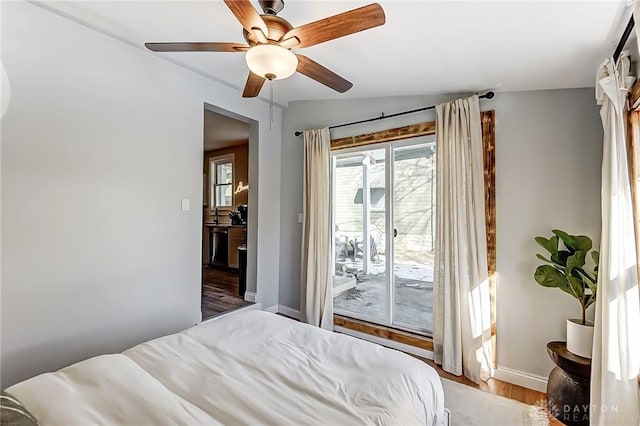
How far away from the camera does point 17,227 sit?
1.97 meters

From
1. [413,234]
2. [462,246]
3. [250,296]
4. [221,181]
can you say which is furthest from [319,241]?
[221,181]

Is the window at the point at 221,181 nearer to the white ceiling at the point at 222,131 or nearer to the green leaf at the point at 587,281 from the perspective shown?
the white ceiling at the point at 222,131

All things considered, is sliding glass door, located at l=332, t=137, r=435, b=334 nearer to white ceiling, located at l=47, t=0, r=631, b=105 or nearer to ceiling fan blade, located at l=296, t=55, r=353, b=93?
white ceiling, located at l=47, t=0, r=631, b=105

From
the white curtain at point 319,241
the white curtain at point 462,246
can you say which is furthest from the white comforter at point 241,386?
the white curtain at point 319,241

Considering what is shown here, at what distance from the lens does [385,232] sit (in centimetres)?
330

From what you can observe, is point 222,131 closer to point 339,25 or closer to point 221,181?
point 221,181

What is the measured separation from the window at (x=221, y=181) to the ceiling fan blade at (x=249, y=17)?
15.9 feet

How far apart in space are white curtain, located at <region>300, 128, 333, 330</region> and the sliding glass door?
0.20m

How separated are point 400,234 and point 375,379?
2016 mm

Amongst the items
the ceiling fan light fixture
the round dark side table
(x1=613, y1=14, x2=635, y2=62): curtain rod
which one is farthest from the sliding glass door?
the ceiling fan light fixture

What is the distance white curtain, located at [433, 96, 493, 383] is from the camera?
2535mm

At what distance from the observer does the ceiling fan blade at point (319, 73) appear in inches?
73.5

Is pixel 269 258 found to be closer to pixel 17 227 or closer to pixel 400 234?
pixel 400 234

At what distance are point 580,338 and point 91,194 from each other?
3.50 metres
